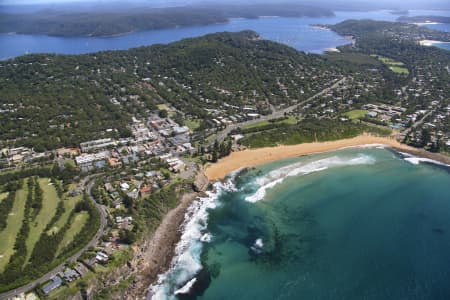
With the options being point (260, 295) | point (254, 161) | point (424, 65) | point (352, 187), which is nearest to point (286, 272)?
point (260, 295)

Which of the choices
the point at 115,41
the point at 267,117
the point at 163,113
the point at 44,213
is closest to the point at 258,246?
the point at 44,213

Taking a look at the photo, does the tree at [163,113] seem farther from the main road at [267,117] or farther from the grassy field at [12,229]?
the grassy field at [12,229]

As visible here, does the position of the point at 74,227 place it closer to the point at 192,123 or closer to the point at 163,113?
the point at 192,123

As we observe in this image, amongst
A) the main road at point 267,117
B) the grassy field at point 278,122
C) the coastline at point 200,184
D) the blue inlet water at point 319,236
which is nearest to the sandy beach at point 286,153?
the coastline at point 200,184

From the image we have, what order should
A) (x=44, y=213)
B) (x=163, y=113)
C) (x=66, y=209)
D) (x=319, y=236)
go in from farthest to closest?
(x=163, y=113) → (x=66, y=209) → (x=44, y=213) → (x=319, y=236)

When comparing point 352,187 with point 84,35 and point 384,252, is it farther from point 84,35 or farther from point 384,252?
point 84,35

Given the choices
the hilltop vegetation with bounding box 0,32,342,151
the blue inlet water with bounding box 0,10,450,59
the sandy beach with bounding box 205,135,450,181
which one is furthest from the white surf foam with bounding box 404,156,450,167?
the blue inlet water with bounding box 0,10,450,59
